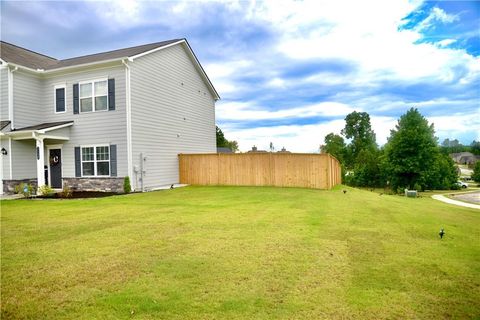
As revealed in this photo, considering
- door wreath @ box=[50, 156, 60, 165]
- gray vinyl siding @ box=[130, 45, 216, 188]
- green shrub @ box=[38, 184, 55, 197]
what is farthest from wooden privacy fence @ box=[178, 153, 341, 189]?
green shrub @ box=[38, 184, 55, 197]

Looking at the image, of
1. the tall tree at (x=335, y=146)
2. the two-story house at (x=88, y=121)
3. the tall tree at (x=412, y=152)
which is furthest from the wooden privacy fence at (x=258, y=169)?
the tall tree at (x=335, y=146)

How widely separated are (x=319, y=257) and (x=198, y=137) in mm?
16369

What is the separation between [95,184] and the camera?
48.9 ft

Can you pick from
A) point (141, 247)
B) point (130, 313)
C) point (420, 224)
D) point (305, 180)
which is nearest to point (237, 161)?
point (305, 180)

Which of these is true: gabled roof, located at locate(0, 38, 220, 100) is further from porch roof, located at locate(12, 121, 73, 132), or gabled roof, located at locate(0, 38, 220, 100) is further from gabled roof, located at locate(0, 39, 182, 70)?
porch roof, located at locate(12, 121, 73, 132)

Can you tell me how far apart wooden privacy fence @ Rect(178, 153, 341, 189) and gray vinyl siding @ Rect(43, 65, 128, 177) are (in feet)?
14.5

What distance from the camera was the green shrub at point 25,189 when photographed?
527 inches

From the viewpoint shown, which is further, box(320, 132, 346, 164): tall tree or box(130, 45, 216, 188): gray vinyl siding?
box(320, 132, 346, 164): tall tree

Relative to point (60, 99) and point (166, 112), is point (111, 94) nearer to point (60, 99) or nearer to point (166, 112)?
point (166, 112)

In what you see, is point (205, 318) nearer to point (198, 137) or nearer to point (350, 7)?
point (350, 7)

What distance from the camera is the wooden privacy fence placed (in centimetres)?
1580

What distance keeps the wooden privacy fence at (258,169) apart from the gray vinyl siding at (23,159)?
7533 millimetres

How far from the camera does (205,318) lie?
292cm

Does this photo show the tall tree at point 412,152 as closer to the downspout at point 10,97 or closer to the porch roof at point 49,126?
the porch roof at point 49,126
